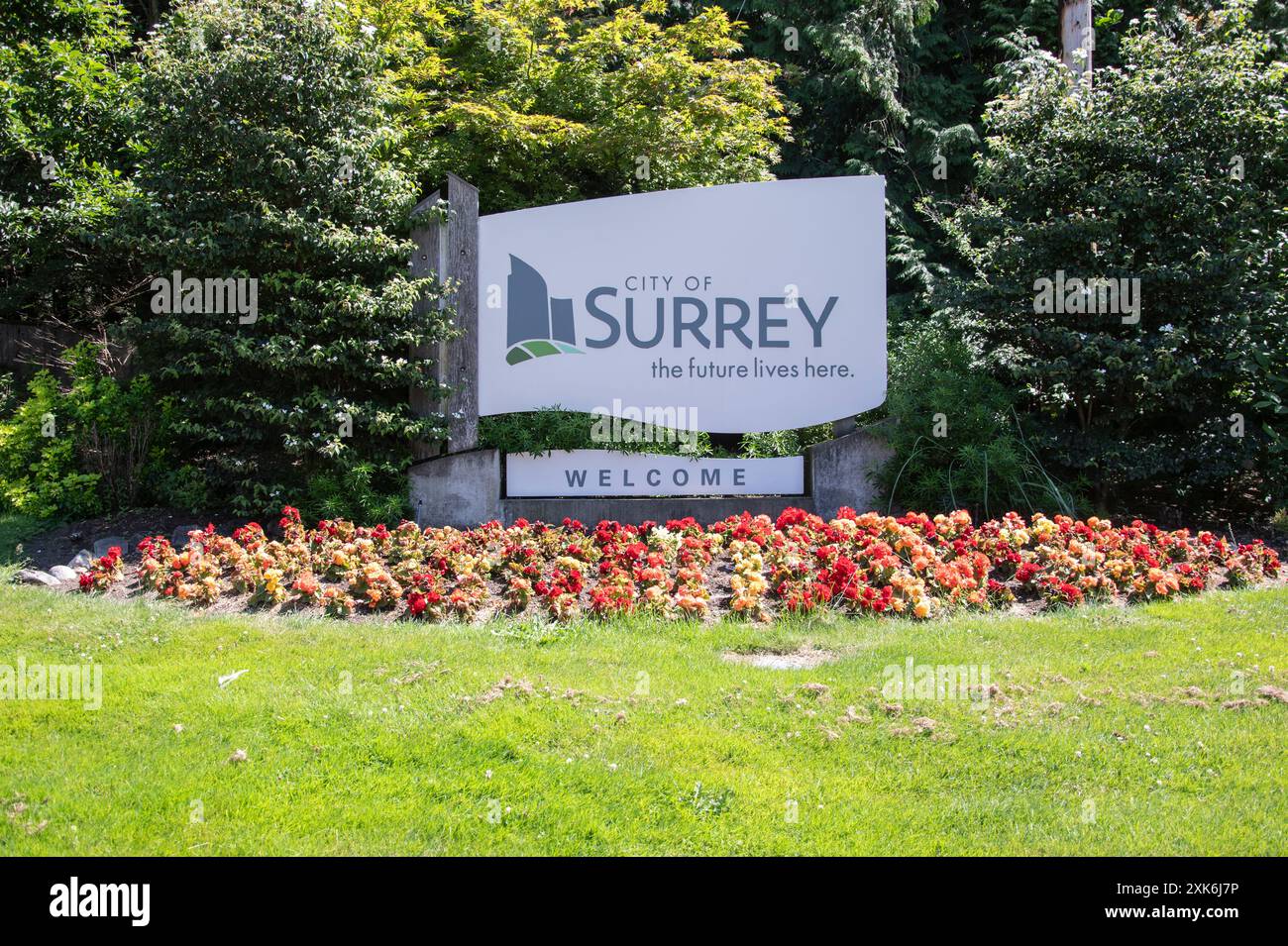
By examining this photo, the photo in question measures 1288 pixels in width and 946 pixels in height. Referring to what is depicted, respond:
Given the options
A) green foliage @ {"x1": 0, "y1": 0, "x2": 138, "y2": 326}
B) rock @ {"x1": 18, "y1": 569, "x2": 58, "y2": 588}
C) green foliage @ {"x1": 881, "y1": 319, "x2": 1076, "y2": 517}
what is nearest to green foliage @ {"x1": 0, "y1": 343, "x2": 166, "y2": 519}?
rock @ {"x1": 18, "y1": 569, "x2": 58, "y2": 588}

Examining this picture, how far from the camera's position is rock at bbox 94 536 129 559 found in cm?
714

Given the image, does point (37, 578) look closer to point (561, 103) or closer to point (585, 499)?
point (585, 499)

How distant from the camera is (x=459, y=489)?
8125 mm

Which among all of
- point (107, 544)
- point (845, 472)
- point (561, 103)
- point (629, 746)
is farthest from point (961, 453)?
point (107, 544)

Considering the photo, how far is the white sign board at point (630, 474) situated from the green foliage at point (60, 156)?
4700 millimetres

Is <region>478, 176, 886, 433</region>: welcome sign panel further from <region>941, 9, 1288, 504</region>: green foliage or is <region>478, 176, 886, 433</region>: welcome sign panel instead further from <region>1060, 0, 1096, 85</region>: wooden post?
<region>1060, 0, 1096, 85</region>: wooden post

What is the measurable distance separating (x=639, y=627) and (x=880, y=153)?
40.0 ft

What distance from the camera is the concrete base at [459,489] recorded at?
8109 mm

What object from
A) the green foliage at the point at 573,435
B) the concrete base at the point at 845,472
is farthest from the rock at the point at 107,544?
the concrete base at the point at 845,472

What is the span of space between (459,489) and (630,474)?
1.46 m

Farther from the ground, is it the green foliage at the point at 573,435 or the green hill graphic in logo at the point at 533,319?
the green hill graphic in logo at the point at 533,319

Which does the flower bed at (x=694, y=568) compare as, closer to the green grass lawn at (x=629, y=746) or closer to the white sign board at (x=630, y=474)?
the green grass lawn at (x=629, y=746)

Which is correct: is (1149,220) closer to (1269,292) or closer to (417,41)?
(1269,292)

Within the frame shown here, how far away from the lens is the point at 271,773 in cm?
345
